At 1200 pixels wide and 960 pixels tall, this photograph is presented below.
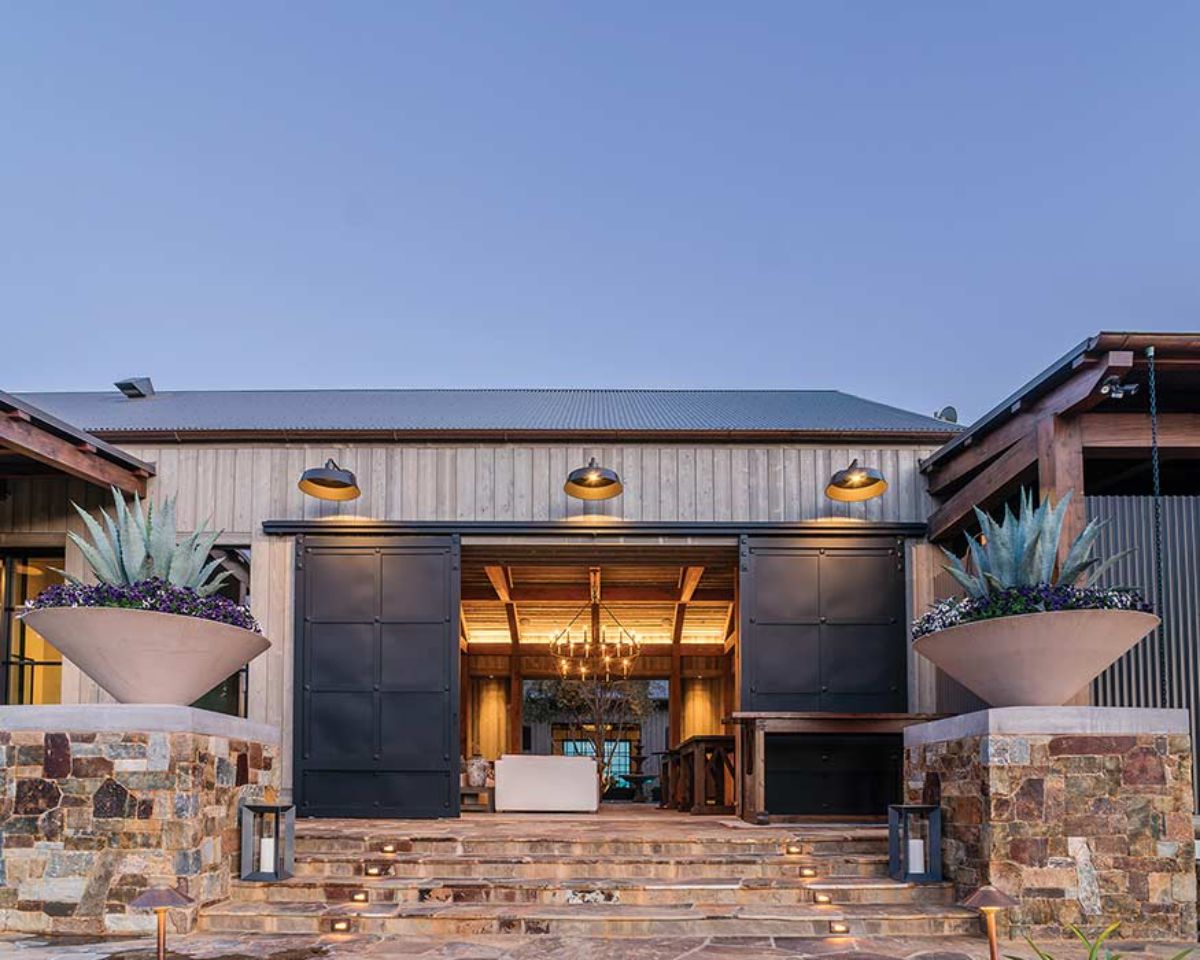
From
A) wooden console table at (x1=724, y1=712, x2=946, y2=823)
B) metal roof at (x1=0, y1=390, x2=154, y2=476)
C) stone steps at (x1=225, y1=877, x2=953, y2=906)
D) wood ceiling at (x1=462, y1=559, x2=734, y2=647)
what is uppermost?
metal roof at (x1=0, y1=390, x2=154, y2=476)

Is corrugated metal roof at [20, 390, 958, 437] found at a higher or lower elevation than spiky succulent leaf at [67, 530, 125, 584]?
higher

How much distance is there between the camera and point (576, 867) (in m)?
7.57

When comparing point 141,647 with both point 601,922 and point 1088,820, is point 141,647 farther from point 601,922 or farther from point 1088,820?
point 1088,820

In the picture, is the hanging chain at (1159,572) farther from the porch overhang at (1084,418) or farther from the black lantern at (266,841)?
the black lantern at (266,841)

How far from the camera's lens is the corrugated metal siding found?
845cm

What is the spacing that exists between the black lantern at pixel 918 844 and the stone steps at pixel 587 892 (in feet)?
0.57

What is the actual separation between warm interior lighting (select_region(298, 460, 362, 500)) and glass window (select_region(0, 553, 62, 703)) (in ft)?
9.61

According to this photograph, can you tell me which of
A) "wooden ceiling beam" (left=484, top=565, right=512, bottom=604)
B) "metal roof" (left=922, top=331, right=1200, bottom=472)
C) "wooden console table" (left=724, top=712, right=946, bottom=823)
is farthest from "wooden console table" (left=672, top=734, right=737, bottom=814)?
"metal roof" (left=922, top=331, right=1200, bottom=472)

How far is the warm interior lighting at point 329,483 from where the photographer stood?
976cm

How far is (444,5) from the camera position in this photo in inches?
603

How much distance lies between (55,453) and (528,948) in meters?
5.20

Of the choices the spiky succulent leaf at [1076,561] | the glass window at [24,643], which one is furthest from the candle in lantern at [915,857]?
the glass window at [24,643]

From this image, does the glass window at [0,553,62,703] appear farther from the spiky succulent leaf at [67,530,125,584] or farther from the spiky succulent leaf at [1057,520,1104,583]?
the spiky succulent leaf at [1057,520,1104,583]

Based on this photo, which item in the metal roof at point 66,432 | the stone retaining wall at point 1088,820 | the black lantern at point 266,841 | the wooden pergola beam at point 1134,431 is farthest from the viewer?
the metal roof at point 66,432
